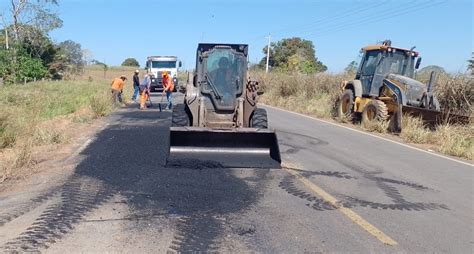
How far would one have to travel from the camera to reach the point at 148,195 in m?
6.21

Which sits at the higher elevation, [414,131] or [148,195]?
[414,131]

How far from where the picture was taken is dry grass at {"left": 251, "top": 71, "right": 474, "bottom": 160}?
1225 cm

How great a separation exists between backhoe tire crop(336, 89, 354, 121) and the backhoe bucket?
10.4 feet

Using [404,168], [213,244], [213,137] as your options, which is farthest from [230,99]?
[213,244]

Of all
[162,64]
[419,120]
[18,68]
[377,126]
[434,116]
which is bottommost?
[377,126]

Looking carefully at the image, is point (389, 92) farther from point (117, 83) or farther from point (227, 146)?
point (117, 83)

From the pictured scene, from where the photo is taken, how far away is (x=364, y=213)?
19.1 ft

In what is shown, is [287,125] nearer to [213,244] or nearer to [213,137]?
[213,137]

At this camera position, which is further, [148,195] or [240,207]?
[148,195]

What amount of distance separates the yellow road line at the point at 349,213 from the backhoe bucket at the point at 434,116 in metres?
7.52

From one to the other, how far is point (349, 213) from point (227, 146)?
10.8 ft

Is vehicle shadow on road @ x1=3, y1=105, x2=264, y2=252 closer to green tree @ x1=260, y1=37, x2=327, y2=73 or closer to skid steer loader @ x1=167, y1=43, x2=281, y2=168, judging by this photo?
skid steer loader @ x1=167, y1=43, x2=281, y2=168

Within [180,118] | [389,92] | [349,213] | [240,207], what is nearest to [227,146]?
[180,118]

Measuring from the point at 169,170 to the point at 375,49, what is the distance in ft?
36.7
